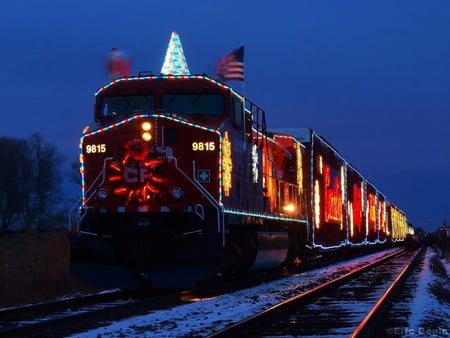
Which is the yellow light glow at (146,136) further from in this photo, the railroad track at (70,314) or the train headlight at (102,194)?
the railroad track at (70,314)

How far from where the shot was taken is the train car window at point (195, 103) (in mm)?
14539

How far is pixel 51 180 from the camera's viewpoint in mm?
67562

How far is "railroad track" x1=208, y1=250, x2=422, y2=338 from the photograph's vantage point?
9.12 meters

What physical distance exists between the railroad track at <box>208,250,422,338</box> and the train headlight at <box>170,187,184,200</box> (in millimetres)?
2774

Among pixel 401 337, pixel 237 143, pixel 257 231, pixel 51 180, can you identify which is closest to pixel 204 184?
pixel 237 143

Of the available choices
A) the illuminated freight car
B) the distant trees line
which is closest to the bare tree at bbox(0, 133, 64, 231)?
the distant trees line

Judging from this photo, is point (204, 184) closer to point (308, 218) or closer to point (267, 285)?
point (267, 285)

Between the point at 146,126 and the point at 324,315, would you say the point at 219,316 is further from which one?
the point at 146,126

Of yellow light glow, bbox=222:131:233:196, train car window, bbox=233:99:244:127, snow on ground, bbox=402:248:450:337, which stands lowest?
snow on ground, bbox=402:248:450:337

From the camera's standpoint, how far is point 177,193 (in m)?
13.6

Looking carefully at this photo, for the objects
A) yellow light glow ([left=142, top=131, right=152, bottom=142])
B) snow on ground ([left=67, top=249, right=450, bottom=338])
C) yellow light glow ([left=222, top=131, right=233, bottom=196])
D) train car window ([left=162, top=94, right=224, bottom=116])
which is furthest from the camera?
train car window ([left=162, top=94, right=224, bottom=116])

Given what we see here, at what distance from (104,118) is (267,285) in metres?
5.25

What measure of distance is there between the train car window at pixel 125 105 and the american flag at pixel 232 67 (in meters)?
3.47

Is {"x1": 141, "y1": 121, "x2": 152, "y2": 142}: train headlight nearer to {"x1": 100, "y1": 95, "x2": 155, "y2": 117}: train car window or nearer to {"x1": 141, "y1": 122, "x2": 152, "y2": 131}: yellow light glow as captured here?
{"x1": 141, "y1": 122, "x2": 152, "y2": 131}: yellow light glow
